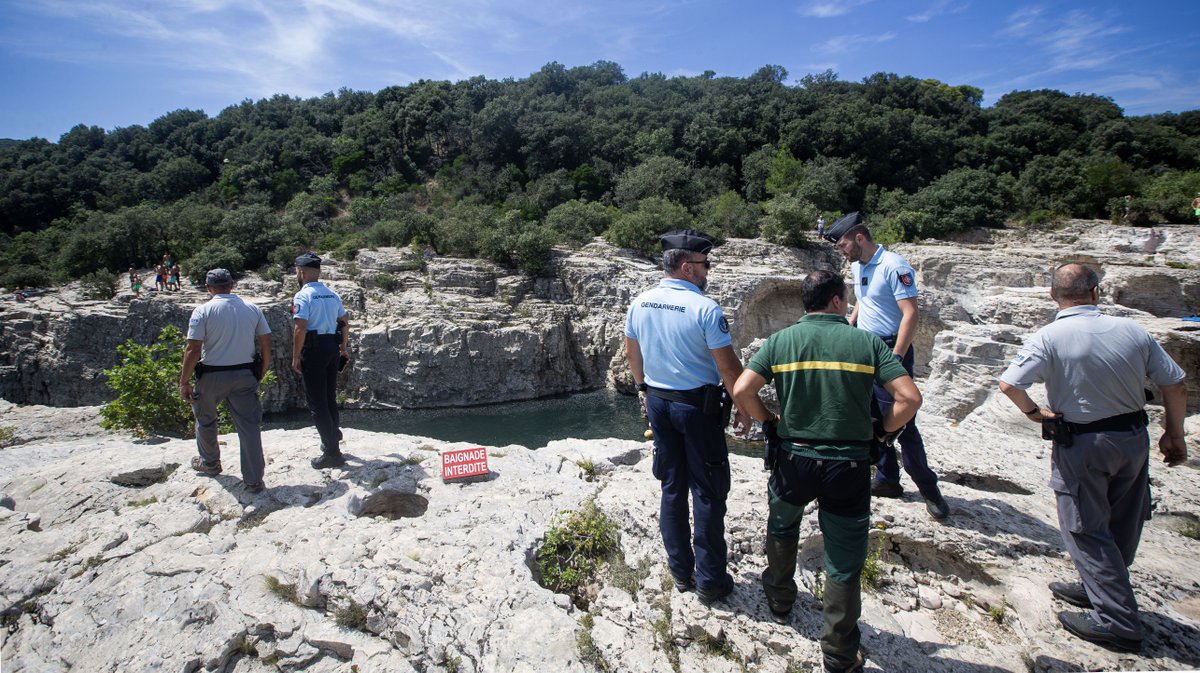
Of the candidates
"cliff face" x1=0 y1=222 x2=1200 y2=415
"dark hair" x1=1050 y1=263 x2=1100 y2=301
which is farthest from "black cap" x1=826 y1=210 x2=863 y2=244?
"cliff face" x1=0 y1=222 x2=1200 y2=415

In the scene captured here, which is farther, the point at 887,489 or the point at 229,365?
the point at 229,365

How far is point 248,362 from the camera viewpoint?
4.41m

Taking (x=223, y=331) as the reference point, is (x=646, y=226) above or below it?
above

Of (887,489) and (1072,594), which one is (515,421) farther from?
(1072,594)

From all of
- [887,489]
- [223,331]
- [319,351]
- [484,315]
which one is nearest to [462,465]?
[319,351]

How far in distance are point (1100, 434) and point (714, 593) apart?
6.86 feet

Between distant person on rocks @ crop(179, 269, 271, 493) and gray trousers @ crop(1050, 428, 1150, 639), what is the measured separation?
538 cm

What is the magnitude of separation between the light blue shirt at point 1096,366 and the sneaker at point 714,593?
74.1 inches

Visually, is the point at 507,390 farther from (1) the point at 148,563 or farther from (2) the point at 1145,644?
(2) the point at 1145,644

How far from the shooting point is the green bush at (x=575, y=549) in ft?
10.9

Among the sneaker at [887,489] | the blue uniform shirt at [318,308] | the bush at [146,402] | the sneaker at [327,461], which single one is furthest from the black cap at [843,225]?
the bush at [146,402]

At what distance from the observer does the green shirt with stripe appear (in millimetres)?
2387

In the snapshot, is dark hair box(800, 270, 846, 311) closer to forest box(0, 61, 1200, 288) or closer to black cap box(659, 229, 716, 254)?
black cap box(659, 229, 716, 254)

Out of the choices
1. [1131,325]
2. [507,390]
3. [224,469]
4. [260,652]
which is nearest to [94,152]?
[507,390]
